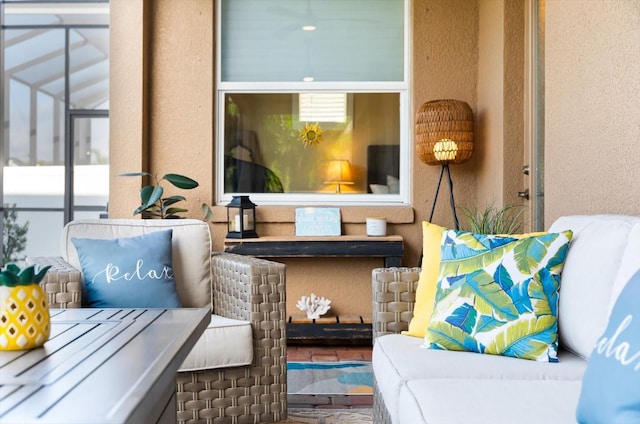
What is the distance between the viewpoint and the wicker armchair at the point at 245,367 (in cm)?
231

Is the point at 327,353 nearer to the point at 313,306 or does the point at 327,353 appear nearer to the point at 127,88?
the point at 313,306

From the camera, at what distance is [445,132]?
382 cm

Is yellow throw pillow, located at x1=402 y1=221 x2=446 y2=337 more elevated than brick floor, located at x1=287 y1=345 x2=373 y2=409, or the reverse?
yellow throw pillow, located at x1=402 y1=221 x2=446 y2=337

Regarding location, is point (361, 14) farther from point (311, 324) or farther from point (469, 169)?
point (311, 324)

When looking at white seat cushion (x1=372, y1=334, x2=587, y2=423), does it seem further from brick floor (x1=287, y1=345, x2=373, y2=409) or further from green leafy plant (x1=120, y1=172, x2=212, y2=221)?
green leafy plant (x1=120, y1=172, x2=212, y2=221)

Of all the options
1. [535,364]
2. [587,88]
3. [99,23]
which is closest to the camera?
[535,364]

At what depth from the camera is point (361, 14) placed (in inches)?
169

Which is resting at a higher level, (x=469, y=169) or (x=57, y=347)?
(x=469, y=169)

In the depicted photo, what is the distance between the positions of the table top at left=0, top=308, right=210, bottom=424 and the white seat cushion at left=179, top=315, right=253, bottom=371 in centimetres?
60

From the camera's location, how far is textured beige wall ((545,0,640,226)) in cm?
214

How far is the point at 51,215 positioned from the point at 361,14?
13.1 ft

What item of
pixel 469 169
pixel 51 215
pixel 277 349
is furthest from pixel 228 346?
pixel 51 215

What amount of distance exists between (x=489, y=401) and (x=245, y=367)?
122 cm

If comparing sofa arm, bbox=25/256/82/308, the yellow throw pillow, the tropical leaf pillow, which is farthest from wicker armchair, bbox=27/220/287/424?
the tropical leaf pillow
